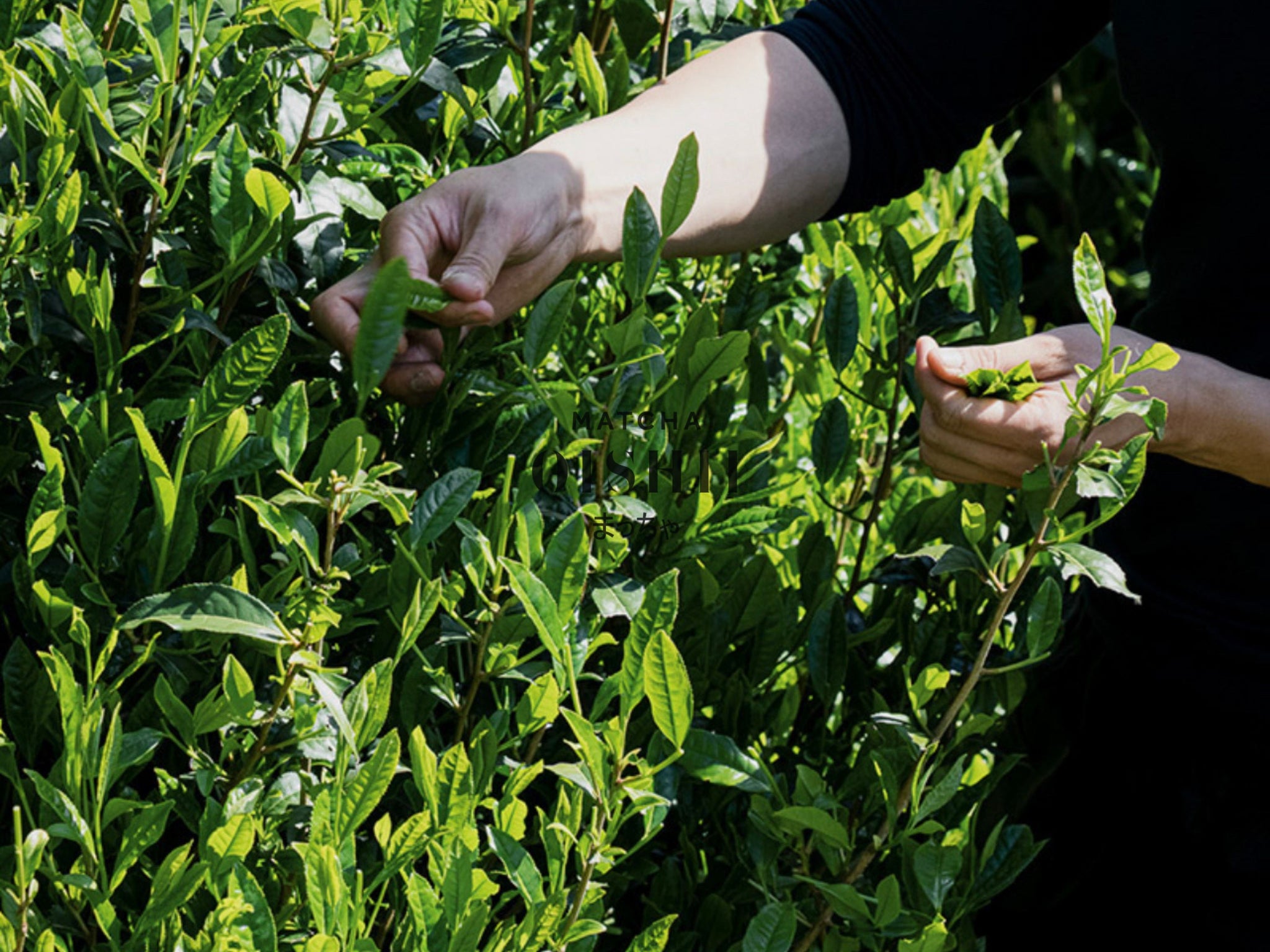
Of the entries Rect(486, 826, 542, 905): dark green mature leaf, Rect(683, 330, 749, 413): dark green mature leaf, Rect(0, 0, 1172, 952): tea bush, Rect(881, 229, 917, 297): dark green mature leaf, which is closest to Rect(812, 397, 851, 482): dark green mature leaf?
Rect(0, 0, 1172, 952): tea bush

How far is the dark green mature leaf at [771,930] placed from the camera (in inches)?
37.5

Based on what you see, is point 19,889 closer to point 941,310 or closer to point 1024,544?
point 1024,544

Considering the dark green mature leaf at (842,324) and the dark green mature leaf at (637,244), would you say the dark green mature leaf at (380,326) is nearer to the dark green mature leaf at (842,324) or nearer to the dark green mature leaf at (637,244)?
the dark green mature leaf at (637,244)

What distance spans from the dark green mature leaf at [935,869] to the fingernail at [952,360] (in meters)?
0.35

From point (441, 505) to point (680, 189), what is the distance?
278 mm

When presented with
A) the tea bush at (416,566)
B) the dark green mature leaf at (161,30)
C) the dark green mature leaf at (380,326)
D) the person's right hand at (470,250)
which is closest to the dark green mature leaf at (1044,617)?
the tea bush at (416,566)

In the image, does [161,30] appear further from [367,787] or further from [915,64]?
[915,64]

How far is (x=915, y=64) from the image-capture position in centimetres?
156

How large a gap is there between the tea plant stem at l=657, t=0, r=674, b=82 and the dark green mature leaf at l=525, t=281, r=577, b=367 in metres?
0.45

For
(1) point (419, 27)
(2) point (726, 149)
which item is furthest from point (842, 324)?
(1) point (419, 27)

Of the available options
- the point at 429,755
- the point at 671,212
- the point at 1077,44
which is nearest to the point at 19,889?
the point at 429,755

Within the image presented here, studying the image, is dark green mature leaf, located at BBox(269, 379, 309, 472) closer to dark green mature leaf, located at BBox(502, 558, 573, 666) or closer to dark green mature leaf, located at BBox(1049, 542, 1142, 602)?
dark green mature leaf, located at BBox(502, 558, 573, 666)

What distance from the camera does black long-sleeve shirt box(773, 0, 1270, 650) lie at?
134cm

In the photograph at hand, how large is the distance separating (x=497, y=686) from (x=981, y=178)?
1.33 meters
